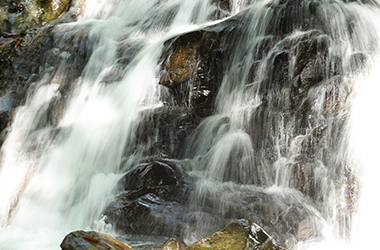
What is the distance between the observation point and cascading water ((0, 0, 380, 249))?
3.90 m

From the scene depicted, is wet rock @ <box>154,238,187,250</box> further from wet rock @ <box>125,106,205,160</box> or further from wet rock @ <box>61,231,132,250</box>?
wet rock @ <box>125,106,205,160</box>

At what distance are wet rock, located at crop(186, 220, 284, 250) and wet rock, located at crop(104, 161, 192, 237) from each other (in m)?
0.86

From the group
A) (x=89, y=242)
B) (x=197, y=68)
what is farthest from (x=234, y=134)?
(x=89, y=242)

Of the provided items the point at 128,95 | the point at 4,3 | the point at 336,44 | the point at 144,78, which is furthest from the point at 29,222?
the point at 4,3

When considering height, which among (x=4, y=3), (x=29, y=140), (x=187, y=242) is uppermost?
(x=4, y=3)

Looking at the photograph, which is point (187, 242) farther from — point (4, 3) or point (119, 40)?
point (4, 3)

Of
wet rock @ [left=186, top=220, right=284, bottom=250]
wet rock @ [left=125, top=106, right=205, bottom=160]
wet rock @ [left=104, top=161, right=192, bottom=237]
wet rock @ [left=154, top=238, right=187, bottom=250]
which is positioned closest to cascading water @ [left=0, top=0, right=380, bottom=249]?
wet rock @ [left=125, top=106, right=205, bottom=160]

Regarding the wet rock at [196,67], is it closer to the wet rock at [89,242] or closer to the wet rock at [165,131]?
the wet rock at [165,131]

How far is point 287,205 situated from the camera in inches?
151

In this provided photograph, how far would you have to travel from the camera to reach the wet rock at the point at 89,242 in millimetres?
3096

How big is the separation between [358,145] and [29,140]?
5851 mm

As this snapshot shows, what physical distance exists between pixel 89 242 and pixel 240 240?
4.96ft

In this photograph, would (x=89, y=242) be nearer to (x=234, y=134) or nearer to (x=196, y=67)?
(x=234, y=134)

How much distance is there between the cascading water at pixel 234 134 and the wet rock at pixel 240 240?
2.17ft
